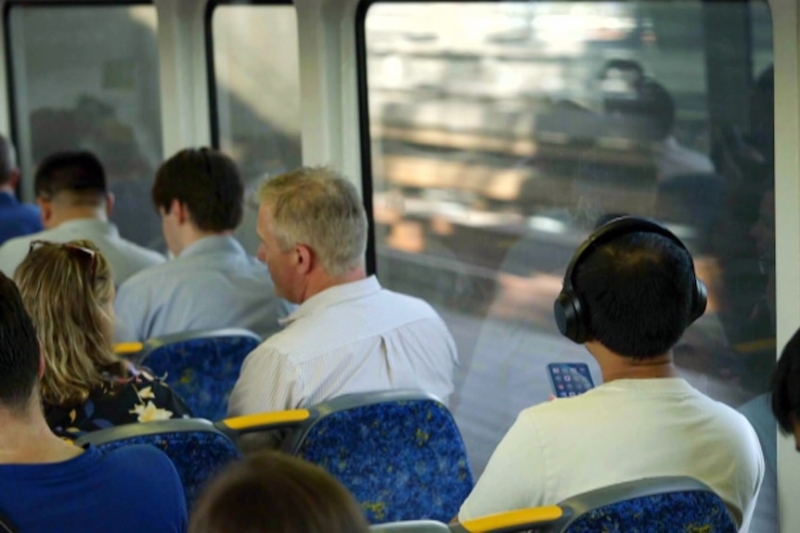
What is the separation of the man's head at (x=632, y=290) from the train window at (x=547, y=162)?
113 centimetres

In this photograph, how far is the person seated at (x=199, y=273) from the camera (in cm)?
396

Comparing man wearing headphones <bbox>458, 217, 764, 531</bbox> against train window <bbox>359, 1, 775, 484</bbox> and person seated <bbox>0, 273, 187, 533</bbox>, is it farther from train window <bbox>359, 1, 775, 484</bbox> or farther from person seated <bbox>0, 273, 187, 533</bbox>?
train window <bbox>359, 1, 775, 484</bbox>

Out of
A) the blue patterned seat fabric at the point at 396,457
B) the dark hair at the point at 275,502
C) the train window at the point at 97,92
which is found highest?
the train window at the point at 97,92

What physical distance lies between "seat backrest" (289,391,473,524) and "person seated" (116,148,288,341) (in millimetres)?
1370

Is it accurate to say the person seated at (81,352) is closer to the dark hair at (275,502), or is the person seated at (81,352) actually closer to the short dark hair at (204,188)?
the short dark hair at (204,188)

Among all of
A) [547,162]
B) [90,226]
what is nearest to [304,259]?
[547,162]

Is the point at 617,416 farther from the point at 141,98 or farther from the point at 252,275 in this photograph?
the point at 141,98

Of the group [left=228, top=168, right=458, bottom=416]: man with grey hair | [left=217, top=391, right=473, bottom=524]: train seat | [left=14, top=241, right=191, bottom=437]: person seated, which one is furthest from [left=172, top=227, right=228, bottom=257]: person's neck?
[left=217, top=391, right=473, bottom=524]: train seat

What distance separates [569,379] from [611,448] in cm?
42

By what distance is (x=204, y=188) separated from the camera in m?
4.11

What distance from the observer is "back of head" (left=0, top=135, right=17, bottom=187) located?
17.7 ft

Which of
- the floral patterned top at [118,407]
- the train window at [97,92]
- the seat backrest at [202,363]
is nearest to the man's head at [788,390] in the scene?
the floral patterned top at [118,407]

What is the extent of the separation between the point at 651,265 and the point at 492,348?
2.09 metres

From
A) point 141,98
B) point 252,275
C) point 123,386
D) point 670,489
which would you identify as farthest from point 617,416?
point 141,98
